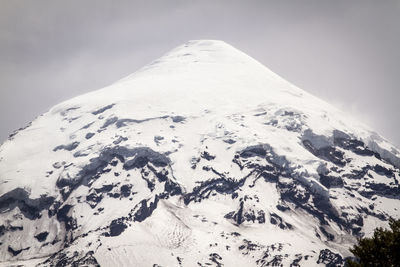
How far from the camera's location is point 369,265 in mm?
56062

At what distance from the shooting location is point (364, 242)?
57281 millimetres

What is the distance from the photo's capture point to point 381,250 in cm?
5538

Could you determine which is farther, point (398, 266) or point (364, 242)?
point (364, 242)

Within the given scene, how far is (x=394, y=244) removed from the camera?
180 feet

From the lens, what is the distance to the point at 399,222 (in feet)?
187

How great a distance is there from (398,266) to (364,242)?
16.0 feet

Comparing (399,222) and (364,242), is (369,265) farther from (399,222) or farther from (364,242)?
(399,222)

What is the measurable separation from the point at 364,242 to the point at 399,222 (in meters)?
4.91

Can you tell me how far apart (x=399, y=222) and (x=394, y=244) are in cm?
349

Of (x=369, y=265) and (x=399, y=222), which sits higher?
(x=399, y=222)

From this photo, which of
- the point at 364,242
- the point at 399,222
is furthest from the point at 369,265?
the point at 399,222

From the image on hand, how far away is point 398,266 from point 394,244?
2.52m

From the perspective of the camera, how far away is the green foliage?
54.6 metres

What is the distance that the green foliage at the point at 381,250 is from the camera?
54584 millimetres
